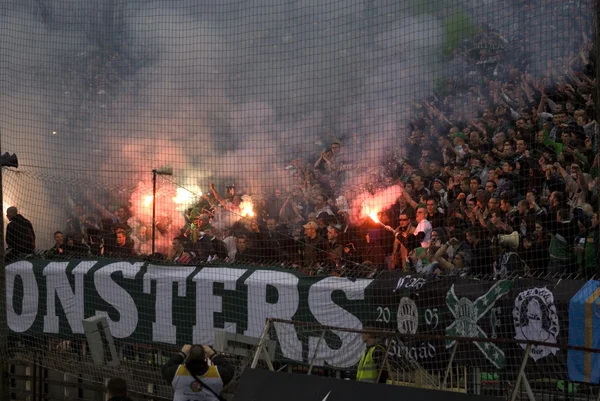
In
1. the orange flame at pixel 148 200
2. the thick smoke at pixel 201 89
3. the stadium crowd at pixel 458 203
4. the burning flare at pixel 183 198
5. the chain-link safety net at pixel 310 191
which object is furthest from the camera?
the orange flame at pixel 148 200

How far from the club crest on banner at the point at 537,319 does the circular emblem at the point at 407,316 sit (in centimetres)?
103

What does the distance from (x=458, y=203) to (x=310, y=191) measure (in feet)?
7.60

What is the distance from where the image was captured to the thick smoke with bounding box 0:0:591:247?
41.7 feet

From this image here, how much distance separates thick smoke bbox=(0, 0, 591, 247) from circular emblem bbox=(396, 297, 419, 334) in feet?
10.9

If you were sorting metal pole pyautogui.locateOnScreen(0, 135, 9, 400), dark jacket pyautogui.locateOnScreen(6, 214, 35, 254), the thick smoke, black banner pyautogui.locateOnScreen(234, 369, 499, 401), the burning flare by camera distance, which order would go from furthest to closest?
the burning flare → the thick smoke → dark jacket pyautogui.locateOnScreen(6, 214, 35, 254) → metal pole pyautogui.locateOnScreen(0, 135, 9, 400) → black banner pyautogui.locateOnScreen(234, 369, 499, 401)

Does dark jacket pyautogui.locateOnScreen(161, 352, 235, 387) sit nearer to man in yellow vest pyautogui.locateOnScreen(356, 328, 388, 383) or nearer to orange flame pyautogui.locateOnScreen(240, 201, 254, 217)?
man in yellow vest pyautogui.locateOnScreen(356, 328, 388, 383)

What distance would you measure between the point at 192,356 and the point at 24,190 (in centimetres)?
638

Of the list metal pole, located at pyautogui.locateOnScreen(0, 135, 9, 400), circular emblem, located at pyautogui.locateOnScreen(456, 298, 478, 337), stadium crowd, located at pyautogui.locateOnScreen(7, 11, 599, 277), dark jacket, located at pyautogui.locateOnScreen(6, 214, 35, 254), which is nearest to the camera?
circular emblem, located at pyautogui.locateOnScreen(456, 298, 478, 337)

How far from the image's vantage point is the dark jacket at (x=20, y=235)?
41.1 ft

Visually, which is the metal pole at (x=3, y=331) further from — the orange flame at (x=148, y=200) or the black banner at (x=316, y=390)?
the black banner at (x=316, y=390)

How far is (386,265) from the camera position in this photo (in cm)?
1080

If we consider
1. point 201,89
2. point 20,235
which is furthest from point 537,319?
point 201,89

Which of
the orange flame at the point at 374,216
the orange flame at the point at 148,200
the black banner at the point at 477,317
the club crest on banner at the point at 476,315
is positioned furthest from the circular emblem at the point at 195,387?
the orange flame at the point at 148,200

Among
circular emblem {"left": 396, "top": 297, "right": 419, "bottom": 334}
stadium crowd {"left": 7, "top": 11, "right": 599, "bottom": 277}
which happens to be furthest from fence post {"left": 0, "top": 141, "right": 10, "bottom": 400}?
circular emblem {"left": 396, "top": 297, "right": 419, "bottom": 334}
